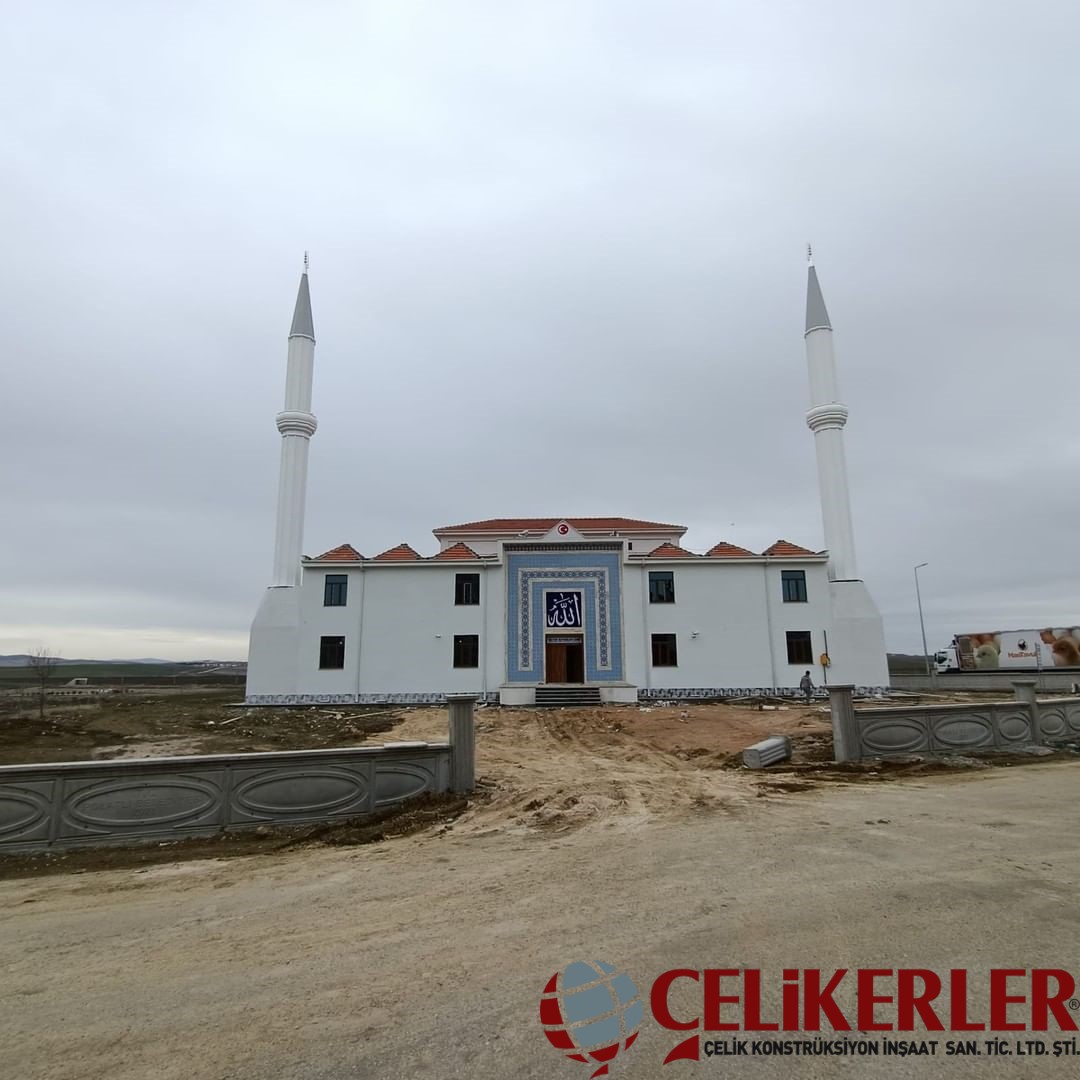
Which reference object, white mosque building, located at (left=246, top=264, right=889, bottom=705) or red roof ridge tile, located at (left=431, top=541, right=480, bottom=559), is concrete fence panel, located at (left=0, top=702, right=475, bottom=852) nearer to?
white mosque building, located at (left=246, top=264, right=889, bottom=705)

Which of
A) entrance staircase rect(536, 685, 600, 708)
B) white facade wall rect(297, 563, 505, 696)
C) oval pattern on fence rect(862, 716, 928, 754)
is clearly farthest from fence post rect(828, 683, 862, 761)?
Answer: white facade wall rect(297, 563, 505, 696)

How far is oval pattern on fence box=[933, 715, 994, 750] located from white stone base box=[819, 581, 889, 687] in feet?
49.9

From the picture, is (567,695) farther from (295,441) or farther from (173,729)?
(295,441)

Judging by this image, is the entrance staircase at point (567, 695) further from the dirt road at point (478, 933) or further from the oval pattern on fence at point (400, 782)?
the dirt road at point (478, 933)

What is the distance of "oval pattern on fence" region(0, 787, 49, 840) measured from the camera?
6684 millimetres

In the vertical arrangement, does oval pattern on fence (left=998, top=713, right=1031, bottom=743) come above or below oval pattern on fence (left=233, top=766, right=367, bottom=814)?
above

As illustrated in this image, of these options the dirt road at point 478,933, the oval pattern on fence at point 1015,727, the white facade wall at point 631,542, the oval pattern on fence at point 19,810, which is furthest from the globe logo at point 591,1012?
the white facade wall at point 631,542

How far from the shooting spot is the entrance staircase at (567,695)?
2611 cm

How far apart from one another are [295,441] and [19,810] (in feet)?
80.4

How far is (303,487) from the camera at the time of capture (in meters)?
29.3

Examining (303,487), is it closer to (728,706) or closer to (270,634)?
(270,634)

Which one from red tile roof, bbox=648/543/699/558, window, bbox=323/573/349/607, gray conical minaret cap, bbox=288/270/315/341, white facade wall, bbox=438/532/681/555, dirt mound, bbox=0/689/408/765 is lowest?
dirt mound, bbox=0/689/408/765

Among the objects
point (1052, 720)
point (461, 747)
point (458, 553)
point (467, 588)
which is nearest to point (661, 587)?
point (467, 588)

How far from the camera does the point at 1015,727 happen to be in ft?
39.7
